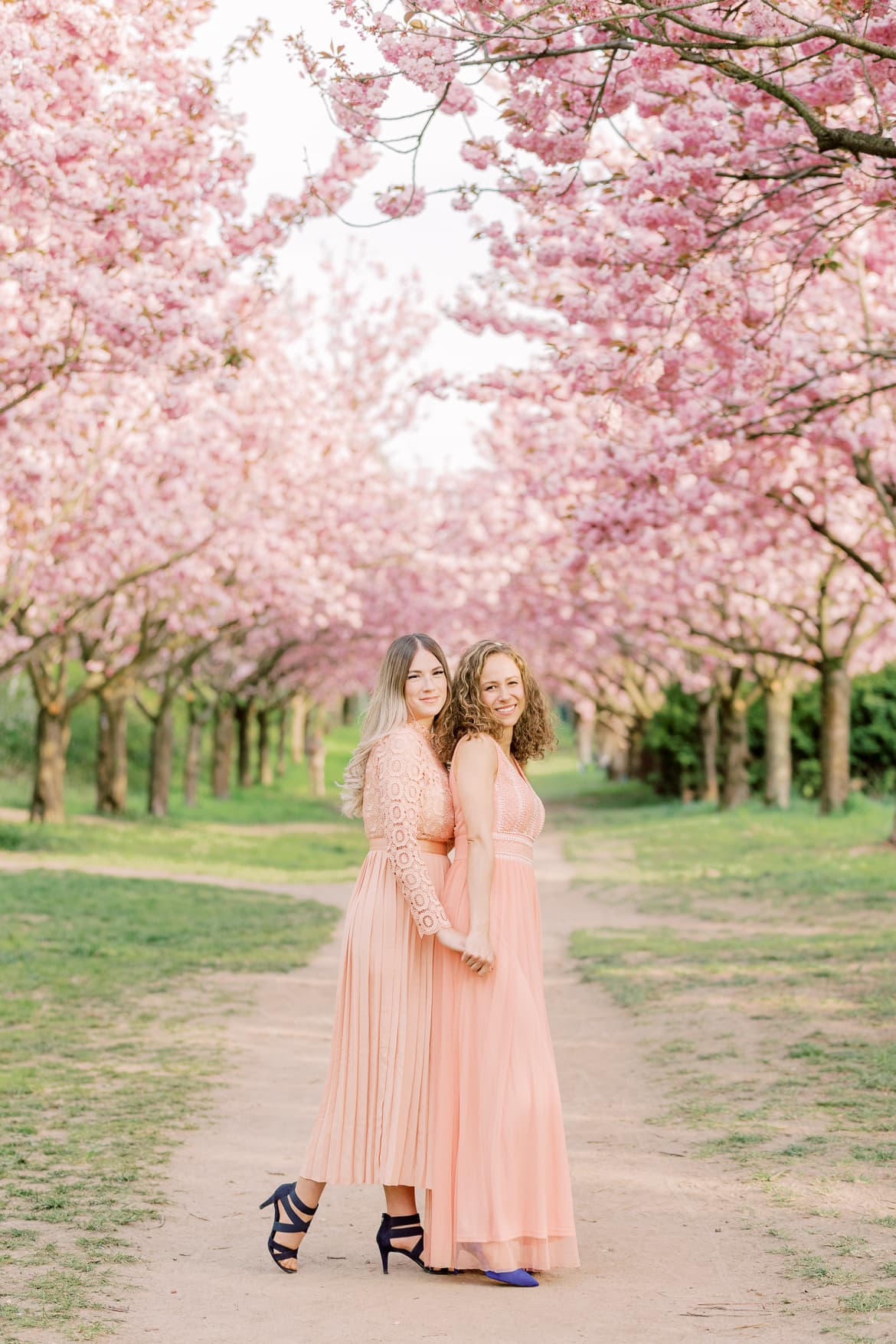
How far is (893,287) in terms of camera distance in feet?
51.0

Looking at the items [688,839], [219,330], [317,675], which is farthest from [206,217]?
[317,675]

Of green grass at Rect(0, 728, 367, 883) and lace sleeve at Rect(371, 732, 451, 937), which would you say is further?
green grass at Rect(0, 728, 367, 883)

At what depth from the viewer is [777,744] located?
93.4ft

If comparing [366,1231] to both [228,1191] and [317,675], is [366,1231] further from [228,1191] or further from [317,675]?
[317,675]

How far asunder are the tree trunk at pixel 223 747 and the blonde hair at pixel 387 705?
31319mm

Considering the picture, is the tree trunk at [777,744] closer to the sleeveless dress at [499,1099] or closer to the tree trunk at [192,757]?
the tree trunk at [192,757]

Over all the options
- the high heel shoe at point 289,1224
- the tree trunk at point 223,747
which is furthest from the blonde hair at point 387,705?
the tree trunk at point 223,747

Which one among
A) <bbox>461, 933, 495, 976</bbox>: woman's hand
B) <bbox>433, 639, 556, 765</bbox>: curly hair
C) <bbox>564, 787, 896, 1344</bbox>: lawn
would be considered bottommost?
<bbox>564, 787, 896, 1344</bbox>: lawn

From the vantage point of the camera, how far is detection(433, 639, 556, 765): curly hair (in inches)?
205

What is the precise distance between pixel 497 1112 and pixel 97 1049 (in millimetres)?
4736

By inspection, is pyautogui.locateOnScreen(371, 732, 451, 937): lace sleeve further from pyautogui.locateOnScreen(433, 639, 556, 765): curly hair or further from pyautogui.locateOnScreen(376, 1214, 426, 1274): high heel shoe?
pyautogui.locateOnScreen(376, 1214, 426, 1274): high heel shoe

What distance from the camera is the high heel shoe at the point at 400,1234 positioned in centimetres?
502

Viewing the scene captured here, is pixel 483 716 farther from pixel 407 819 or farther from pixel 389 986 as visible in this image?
pixel 389 986

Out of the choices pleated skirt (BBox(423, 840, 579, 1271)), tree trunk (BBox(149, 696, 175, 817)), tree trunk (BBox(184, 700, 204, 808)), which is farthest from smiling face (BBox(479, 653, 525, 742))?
tree trunk (BBox(184, 700, 204, 808))
